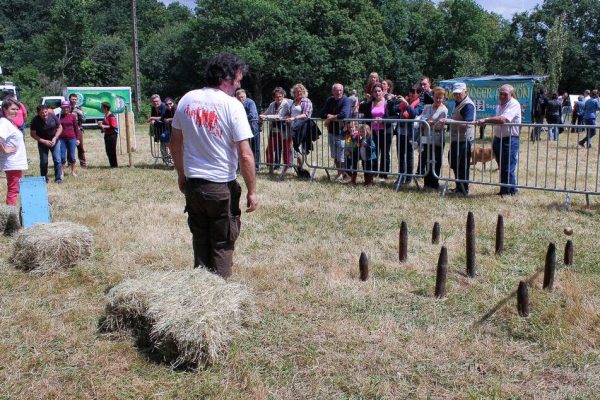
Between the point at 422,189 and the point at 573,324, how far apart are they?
18.7 feet

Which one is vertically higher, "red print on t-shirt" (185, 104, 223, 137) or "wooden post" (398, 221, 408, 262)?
"red print on t-shirt" (185, 104, 223, 137)

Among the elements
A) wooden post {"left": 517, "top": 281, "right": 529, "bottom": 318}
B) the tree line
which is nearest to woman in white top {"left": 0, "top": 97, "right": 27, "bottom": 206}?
wooden post {"left": 517, "top": 281, "right": 529, "bottom": 318}

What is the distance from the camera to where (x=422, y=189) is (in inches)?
385

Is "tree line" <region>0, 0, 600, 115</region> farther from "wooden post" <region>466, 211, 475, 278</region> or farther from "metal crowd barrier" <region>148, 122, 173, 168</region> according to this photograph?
"wooden post" <region>466, 211, 475, 278</region>

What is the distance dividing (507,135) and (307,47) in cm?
3588

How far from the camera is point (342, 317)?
450 centimetres

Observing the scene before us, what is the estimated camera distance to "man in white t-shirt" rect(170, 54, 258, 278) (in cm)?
418

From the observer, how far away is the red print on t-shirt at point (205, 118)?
13.6 ft

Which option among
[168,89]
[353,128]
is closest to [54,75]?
[168,89]

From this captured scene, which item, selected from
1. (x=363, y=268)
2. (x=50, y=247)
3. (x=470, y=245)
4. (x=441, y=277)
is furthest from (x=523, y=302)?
(x=50, y=247)

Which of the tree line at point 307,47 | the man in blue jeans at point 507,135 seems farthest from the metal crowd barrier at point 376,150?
the tree line at point 307,47

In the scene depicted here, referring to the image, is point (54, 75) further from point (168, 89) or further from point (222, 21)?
point (222, 21)

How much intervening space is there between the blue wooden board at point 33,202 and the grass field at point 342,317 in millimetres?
393

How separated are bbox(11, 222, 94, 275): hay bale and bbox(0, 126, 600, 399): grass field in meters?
0.12
